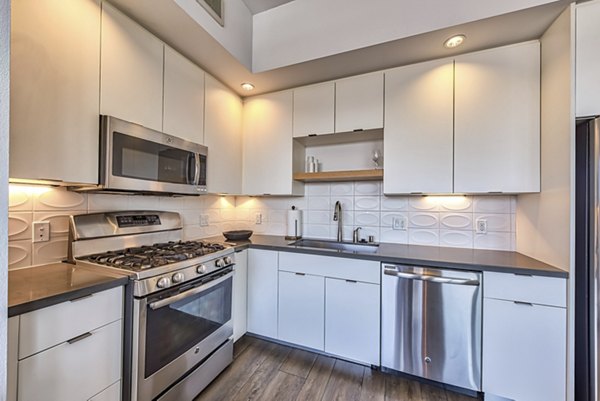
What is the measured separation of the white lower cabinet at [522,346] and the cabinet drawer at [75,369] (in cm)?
205

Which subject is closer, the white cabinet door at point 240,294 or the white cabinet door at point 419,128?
the white cabinet door at point 419,128

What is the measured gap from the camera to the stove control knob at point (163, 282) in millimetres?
1305

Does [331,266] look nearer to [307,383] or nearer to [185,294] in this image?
[307,383]

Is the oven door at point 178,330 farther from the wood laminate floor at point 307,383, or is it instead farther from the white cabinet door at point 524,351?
the white cabinet door at point 524,351

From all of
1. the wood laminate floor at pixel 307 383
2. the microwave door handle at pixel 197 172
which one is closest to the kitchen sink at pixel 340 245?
the wood laminate floor at pixel 307 383

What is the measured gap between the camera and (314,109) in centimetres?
227

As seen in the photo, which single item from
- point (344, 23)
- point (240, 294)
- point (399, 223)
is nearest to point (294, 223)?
point (240, 294)

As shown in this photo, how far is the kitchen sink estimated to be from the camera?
2.22 m

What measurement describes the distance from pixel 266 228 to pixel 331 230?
0.75 meters

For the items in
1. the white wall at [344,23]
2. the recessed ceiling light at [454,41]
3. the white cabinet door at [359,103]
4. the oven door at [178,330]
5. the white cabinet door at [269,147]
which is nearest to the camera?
the oven door at [178,330]

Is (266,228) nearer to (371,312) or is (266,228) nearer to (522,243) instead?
(371,312)

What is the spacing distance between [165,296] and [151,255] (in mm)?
328

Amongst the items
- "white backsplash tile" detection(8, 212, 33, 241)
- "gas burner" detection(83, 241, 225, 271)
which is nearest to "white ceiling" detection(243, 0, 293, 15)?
"gas burner" detection(83, 241, 225, 271)

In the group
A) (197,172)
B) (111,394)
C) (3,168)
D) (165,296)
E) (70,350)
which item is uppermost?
(197,172)
